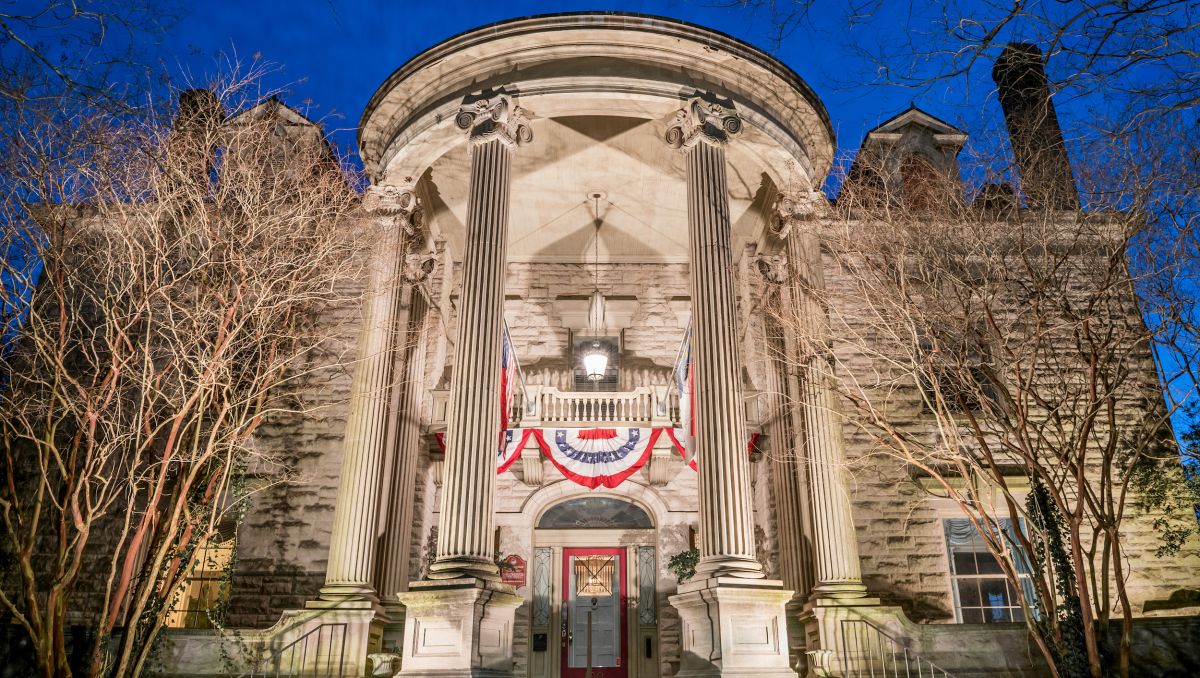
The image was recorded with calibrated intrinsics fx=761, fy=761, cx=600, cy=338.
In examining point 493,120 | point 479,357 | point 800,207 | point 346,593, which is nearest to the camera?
point 479,357

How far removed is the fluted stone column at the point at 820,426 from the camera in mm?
10492

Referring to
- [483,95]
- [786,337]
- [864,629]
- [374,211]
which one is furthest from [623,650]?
[483,95]

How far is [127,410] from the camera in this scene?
12523 millimetres

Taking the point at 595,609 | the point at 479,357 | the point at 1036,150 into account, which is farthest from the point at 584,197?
the point at 1036,150

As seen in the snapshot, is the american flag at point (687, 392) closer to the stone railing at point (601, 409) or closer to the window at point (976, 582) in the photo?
the stone railing at point (601, 409)

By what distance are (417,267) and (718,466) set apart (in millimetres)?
6429

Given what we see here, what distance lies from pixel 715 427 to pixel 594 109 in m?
5.20

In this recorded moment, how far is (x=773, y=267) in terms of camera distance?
1311 cm

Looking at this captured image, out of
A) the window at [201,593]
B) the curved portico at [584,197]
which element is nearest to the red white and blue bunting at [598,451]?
the curved portico at [584,197]

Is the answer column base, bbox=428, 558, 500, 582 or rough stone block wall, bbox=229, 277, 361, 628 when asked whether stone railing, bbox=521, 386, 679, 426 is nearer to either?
rough stone block wall, bbox=229, 277, 361, 628

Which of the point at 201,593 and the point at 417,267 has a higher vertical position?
the point at 417,267

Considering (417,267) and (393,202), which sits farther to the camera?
(417,267)

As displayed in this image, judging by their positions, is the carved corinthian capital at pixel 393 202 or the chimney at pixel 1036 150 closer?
the chimney at pixel 1036 150

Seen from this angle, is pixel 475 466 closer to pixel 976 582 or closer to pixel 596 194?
pixel 596 194
